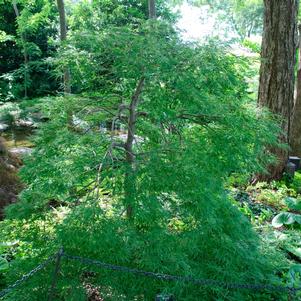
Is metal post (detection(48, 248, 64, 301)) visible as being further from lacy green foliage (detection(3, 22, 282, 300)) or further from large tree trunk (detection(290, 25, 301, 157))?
large tree trunk (detection(290, 25, 301, 157))

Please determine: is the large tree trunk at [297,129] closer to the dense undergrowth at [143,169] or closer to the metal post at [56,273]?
the dense undergrowth at [143,169]

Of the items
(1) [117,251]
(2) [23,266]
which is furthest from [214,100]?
(2) [23,266]

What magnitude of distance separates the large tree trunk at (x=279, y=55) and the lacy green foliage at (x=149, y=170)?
11.3ft

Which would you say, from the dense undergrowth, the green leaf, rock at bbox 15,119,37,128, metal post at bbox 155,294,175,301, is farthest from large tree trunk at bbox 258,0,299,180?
rock at bbox 15,119,37,128

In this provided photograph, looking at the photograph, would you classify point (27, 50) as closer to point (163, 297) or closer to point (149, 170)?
point (149, 170)

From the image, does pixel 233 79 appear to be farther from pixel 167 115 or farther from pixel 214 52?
pixel 167 115

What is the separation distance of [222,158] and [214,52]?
2.46 feet

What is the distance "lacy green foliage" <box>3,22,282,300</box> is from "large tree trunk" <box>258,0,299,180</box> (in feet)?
11.3

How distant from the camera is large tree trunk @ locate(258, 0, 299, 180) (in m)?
5.83

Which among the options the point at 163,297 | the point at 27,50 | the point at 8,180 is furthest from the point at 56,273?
the point at 27,50

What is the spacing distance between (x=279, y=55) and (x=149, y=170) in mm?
4426

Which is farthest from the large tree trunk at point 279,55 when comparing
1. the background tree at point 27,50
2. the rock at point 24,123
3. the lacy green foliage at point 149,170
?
the background tree at point 27,50

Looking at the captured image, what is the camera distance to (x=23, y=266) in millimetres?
2533

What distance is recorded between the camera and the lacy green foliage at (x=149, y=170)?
2207 millimetres
